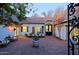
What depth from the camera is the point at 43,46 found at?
17.2 ft

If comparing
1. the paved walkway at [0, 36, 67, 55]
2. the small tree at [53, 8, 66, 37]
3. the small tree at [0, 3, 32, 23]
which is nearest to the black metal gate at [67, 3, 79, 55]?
the small tree at [53, 8, 66, 37]

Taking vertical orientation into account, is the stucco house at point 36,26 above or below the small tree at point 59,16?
below

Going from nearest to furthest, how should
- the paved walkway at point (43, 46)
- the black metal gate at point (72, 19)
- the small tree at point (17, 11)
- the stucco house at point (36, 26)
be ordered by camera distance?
the black metal gate at point (72, 19), the small tree at point (17, 11), the stucco house at point (36, 26), the paved walkway at point (43, 46)

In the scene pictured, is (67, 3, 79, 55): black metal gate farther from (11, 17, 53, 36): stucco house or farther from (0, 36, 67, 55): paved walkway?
(0, 36, 67, 55): paved walkway

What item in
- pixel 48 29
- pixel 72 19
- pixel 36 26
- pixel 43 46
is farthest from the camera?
pixel 43 46

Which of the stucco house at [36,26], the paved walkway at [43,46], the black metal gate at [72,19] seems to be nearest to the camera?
the black metal gate at [72,19]

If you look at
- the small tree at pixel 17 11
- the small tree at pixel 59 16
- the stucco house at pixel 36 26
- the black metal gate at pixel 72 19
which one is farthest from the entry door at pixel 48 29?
the black metal gate at pixel 72 19

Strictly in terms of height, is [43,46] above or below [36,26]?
below

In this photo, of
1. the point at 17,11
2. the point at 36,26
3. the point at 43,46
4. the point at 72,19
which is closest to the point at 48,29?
the point at 36,26

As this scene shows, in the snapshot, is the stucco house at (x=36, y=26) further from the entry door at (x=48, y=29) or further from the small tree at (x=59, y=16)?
the small tree at (x=59, y=16)

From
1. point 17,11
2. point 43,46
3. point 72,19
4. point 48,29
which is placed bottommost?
point 43,46

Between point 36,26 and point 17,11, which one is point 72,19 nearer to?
point 36,26

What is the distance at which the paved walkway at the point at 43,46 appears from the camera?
4766mm
